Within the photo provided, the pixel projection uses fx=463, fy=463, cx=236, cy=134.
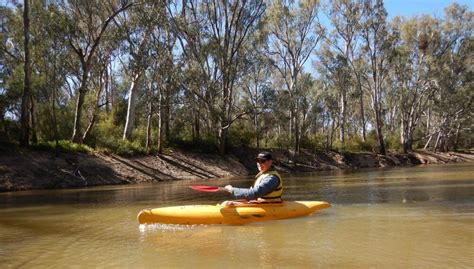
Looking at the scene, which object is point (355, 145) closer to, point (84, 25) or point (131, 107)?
point (131, 107)

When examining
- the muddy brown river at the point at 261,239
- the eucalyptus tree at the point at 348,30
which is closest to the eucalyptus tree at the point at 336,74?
the eucalyptus tree at the point at 348,30

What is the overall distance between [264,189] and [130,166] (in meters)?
16.9

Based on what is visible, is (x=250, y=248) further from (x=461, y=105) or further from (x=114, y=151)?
(x=461, y=105)

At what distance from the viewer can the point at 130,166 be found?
2492cm

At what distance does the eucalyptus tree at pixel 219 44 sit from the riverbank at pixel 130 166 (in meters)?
3.05

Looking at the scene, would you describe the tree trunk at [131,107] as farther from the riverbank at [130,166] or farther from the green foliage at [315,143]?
the green foliage at [315,143]

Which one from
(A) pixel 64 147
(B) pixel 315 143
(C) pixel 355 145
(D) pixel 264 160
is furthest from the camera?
(C) pixel 355 145

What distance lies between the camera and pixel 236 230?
8.43 m

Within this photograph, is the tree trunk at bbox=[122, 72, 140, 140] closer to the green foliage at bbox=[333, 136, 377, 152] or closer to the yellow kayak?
the yellow kayak

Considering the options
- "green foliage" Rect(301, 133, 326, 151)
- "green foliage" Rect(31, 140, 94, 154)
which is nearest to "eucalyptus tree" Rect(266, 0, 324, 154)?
"green foliage" Rect(301, 133, 326, 151)

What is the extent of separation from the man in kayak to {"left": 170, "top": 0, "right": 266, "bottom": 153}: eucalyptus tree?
69.5ft

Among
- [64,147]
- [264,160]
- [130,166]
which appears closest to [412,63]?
[130,166]

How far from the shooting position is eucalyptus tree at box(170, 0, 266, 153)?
31.1 metres

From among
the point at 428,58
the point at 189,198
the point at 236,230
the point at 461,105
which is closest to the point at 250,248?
the point at 236,230
